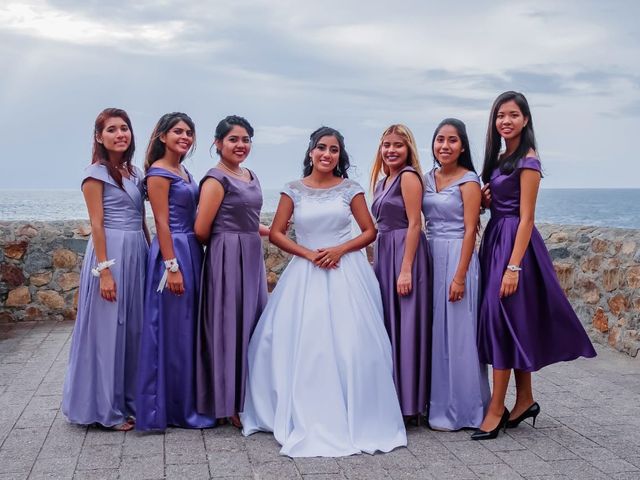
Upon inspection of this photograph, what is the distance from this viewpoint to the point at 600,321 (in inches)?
280

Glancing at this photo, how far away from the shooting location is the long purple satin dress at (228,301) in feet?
14.8

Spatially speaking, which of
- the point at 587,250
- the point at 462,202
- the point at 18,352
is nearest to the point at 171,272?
the point at 462,202

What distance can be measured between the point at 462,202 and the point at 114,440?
243 centimetres

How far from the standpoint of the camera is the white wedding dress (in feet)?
13.6

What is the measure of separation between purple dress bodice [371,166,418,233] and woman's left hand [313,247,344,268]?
14.5 inches

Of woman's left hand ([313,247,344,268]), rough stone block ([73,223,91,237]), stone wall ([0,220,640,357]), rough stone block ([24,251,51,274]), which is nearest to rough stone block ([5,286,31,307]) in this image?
stone wall ([0,220,640,357])

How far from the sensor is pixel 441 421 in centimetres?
449

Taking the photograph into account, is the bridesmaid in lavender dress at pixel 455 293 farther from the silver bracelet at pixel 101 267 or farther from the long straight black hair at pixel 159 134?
the silver bracelet at pixel 101 267

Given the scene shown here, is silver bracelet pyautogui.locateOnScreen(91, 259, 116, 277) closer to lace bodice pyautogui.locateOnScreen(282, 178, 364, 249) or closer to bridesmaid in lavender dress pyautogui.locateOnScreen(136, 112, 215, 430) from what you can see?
bridesmaid in lavender dress pyautogui.locateOnScreen(136, 112, 215, 430)

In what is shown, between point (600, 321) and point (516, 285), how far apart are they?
127 inches

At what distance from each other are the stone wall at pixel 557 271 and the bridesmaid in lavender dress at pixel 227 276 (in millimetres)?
3787

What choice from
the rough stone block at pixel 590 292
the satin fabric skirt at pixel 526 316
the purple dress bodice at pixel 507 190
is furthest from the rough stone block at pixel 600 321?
the purple dress bodice at pixel 507 190

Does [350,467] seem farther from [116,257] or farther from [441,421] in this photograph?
[116,257]

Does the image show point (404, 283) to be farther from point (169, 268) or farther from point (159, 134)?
point (159, 134)
